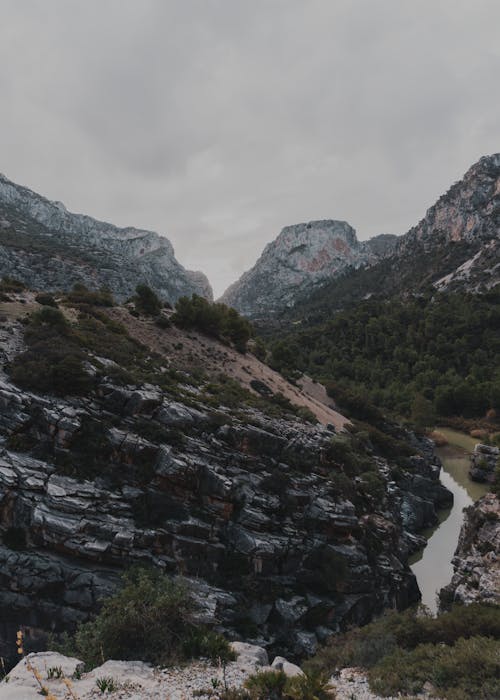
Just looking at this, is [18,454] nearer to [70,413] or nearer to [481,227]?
[70,413]

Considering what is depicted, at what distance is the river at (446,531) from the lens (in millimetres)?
24266

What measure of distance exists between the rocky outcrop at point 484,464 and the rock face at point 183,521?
2181cm

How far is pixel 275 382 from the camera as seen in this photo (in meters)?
45.8

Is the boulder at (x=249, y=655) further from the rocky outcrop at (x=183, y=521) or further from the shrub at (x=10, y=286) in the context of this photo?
the shrub at (x=10, y=286)

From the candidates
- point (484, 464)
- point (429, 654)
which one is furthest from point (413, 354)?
point (429, 654)

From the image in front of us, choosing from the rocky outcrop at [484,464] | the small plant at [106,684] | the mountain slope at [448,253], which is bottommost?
the small plant at [106,684]

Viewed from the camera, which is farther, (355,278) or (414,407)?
(355,278)

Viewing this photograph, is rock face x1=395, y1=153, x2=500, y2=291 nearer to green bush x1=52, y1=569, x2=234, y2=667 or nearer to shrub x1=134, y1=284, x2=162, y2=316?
shrub x1=134, y1=284, x2=162, y2=316

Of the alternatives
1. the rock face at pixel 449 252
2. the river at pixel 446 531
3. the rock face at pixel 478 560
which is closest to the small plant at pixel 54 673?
the rock face at pixel 478 560

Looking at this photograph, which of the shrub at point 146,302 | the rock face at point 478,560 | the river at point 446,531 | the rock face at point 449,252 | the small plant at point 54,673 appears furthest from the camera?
the rock face at point 449,252

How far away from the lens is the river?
24.3m

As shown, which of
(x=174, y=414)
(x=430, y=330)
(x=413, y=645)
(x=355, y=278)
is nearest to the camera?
(x=413, y=645)

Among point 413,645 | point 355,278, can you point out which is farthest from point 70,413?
point 355,278

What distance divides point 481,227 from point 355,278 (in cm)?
5995
